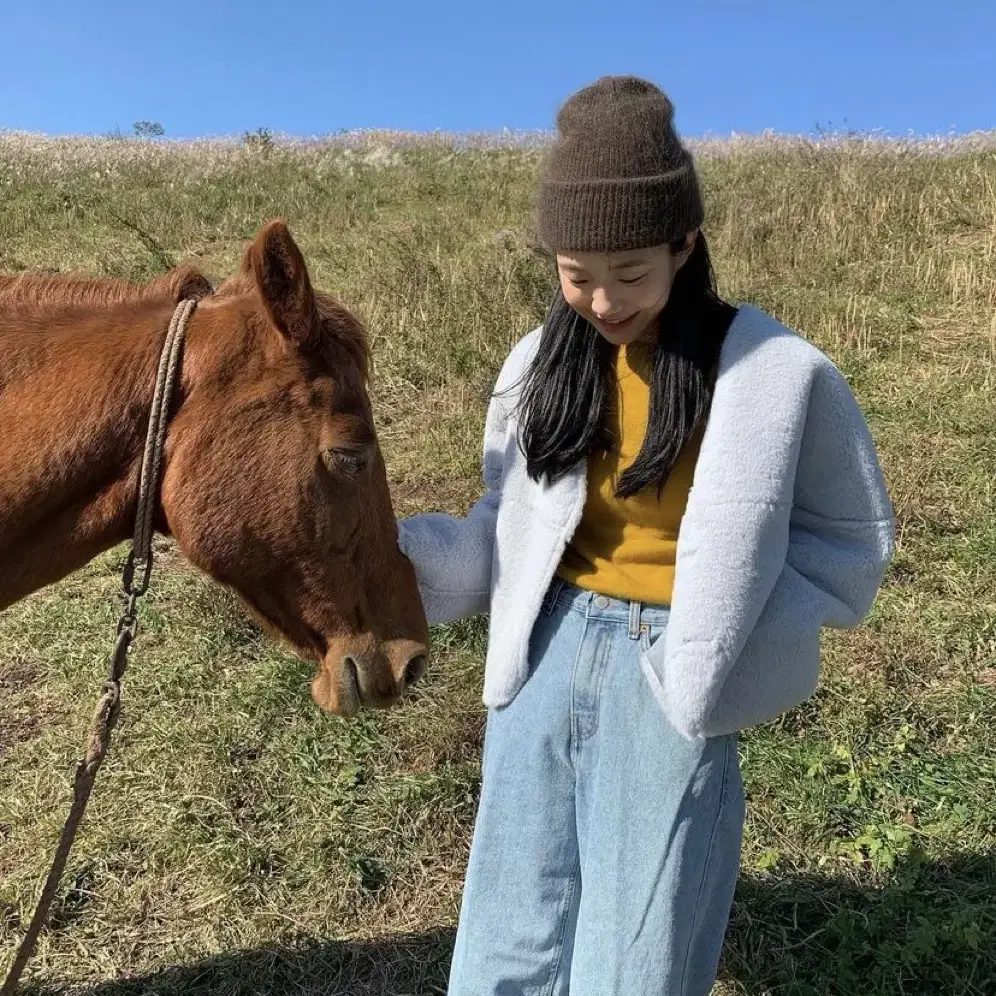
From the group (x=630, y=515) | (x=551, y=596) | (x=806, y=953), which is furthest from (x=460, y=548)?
(x=806, y=953)

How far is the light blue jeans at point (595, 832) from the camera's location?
145cm

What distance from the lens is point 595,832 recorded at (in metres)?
1.53

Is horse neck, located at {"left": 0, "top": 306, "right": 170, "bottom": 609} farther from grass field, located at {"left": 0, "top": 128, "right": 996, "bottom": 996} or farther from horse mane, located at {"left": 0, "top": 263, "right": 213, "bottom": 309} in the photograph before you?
grass field, located at {"left": 0, "top": 128, "right": 996, "bottom": 996}

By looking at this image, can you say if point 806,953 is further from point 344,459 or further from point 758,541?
point 344,459

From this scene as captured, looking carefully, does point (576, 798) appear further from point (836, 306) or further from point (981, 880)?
point (836, 306)

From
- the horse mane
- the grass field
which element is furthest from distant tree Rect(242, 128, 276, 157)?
the horse mane

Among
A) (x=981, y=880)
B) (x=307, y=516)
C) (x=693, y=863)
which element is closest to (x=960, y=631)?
(x=981, y=880)

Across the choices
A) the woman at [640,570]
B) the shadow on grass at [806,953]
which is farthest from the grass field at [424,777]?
the woman at [640,570]

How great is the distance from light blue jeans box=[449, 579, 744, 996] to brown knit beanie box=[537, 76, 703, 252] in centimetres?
68

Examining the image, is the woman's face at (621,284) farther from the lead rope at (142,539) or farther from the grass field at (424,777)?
the grass field at (424,777)

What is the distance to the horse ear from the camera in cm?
150

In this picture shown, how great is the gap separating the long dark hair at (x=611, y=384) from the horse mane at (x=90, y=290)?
0.76m

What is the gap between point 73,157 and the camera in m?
12.9

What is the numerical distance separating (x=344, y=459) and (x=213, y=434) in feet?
0.83
